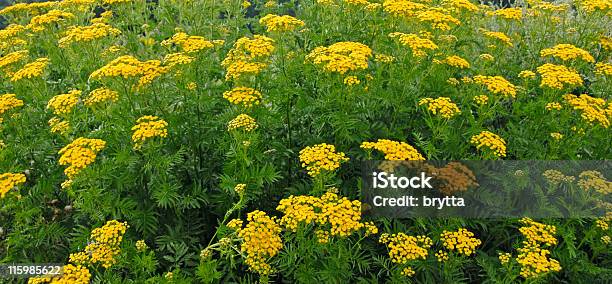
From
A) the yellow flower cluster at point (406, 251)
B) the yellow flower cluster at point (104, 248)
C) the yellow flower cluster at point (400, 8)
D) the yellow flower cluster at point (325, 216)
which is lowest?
the yellow flower cluster at point (406, 251)

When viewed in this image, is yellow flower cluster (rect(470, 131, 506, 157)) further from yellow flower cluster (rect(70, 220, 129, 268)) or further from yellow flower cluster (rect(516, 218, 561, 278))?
yellow flower cluster (rect(70, 220, 129, 268))

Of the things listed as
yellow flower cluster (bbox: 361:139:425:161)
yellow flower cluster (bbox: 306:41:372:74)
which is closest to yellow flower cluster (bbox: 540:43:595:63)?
yellow flower cluster (bbox: 306:41:372:74)

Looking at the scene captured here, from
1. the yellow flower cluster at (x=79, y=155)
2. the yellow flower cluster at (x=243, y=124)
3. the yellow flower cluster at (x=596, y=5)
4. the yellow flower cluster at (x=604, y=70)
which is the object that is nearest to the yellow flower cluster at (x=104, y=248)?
the yellow flower cluster at (x=79, y=155)

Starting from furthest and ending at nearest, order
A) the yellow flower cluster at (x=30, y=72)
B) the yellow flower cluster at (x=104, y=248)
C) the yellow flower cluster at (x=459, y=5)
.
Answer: the yellow flower cluster at (x=459, y=5) → the yellow flower cluster at (x=30, y=72) → the yellow flower cluster at (x=104, y=248)

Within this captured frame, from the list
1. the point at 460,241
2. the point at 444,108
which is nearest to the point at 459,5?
the point at 444,108

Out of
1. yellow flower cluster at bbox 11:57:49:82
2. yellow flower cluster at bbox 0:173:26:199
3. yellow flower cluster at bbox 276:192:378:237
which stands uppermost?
yellow flower cluster at bbox 11:57:49:82

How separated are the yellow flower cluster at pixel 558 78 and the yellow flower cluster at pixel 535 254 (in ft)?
4.78

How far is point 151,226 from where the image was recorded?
4.38 m

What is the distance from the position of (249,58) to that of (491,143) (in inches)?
95.3

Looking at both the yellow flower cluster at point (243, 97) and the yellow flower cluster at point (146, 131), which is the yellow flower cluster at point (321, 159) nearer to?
the yellow flower cluster at point (243, 97)

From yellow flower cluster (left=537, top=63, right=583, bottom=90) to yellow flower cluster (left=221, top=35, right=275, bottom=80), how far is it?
274cm

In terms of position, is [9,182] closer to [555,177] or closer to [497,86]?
[497,86]

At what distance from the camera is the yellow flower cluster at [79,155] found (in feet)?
12.3

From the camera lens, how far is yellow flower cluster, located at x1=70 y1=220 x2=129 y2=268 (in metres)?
3.56
